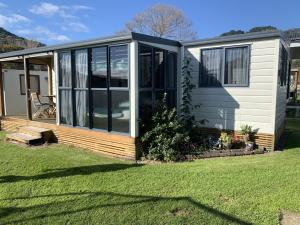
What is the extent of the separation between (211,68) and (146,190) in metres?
4.26

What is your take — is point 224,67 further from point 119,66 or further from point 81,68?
point 81,68

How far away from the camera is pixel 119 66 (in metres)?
6.37

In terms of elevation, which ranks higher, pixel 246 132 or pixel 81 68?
pixel 81 68

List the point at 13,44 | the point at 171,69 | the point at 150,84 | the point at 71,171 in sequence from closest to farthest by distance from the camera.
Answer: the point at 71,171
the point at 150,84
the point at 171,69
the point at 13,44

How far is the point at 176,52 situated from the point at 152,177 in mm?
4051

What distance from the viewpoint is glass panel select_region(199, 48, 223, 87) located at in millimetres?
7285

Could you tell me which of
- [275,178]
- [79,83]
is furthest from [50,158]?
[275,178]

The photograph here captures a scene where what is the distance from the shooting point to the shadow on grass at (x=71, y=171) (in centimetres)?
496

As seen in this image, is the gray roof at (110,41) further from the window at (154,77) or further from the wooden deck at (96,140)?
the wooden deck at (96,140)

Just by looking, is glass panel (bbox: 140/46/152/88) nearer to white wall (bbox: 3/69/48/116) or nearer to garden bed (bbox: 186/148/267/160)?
garden bed (bbox: 186/148/267/160)

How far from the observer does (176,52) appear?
25.3 ft

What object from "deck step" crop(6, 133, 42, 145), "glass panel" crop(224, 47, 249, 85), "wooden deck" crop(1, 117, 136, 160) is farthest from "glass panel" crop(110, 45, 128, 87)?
"deck step" crop(6, 133, 42, 145)

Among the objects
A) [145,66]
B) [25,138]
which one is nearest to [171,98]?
[145,66]

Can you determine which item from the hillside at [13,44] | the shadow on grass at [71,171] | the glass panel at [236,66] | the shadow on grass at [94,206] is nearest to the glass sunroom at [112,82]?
the shadow on grass at [71,171]
